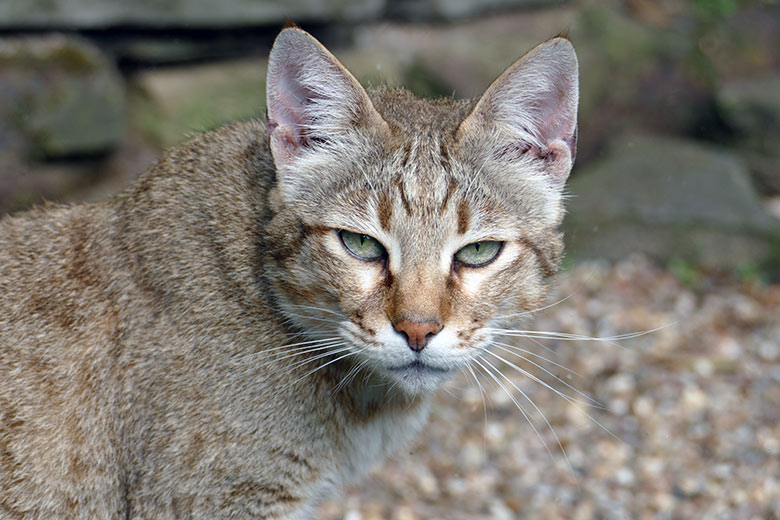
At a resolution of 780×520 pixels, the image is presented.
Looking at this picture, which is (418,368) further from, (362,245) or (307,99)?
(307,99)

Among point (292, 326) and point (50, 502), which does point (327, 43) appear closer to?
point (292, 326)

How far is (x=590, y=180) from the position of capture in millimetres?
7188

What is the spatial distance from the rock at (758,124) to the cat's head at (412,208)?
5.50 metres

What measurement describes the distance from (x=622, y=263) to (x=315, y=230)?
14.1ft

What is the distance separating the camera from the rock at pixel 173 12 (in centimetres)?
554

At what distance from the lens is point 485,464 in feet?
15.8

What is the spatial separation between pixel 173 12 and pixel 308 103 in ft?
11.3

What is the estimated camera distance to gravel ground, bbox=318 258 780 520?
452 cm

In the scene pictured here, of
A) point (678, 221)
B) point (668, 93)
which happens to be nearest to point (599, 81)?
point (668, 93)

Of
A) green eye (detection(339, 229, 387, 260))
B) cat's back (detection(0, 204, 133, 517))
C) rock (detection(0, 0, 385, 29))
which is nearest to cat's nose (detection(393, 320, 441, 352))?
green eye (detection(339, 229, 387, 260))

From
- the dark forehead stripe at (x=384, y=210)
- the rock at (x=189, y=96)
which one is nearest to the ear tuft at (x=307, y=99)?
the dark forehead stripe at (x=384, y=210)

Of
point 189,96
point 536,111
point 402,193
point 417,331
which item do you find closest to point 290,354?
point 417,331

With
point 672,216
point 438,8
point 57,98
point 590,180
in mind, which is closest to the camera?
point 57,98

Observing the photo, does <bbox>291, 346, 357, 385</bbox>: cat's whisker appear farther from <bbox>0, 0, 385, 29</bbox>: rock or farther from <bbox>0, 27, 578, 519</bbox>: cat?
<bbox>0, 0, 385, 29</bbox>: rock
